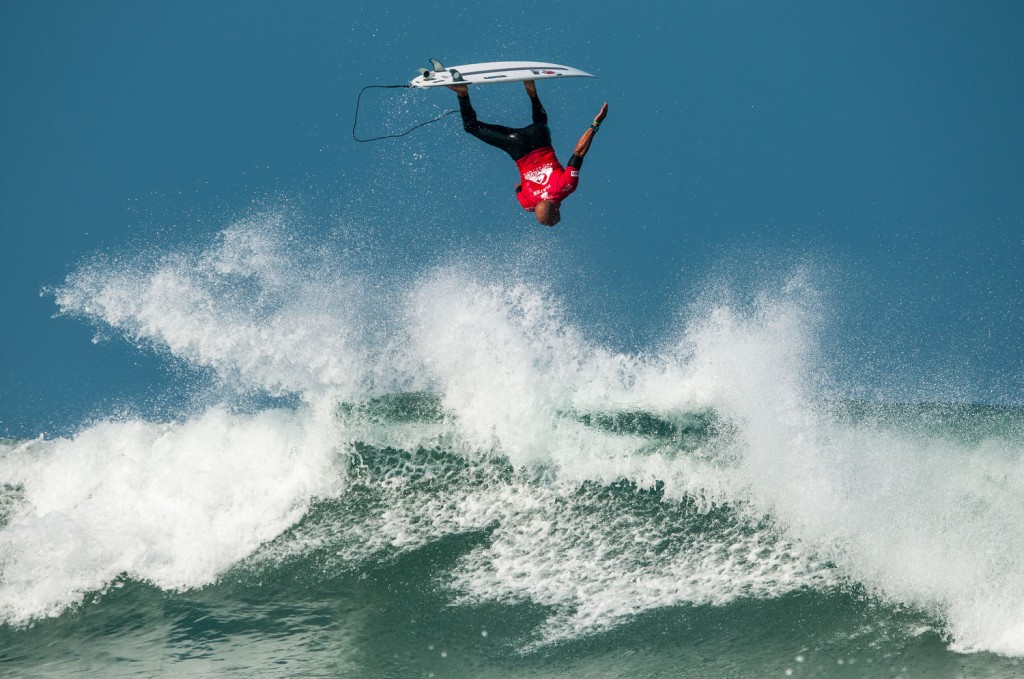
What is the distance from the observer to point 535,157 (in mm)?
5340

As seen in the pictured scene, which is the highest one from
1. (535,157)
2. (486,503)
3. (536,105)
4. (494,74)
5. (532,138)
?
(494,74)

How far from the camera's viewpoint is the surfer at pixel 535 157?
5172 millimetres

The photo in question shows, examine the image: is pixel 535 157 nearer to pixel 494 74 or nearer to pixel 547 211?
pixel 547 211

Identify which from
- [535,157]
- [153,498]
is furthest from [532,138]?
[153,498]

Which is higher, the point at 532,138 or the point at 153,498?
the point at 532,138

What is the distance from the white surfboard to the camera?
4707 mm

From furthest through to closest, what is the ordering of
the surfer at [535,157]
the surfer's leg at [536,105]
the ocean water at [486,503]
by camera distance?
1. the surfer at [535,157]
2. the surfer's leg at [536,105]
3. the ocean water at [486,503]

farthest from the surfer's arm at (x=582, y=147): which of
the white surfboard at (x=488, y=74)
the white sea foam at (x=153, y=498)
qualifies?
the white sea foam at (x=153, y=498)

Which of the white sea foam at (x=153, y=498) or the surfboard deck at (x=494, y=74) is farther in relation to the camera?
the white sea foam at (x=153, y=498)

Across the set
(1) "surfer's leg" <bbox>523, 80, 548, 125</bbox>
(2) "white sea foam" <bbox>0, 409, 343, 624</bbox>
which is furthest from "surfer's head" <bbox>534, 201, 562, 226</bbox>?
(2) "white sea foam" <bbox>0, 409, 343, 624</bbox>

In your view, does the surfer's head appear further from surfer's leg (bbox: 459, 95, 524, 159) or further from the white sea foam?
the white sea foam

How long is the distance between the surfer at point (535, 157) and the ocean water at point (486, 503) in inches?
76.0

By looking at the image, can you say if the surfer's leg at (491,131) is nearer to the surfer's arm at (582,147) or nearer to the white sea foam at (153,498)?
the surfer's arm at (582,147)

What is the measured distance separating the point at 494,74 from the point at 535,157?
0.67m
